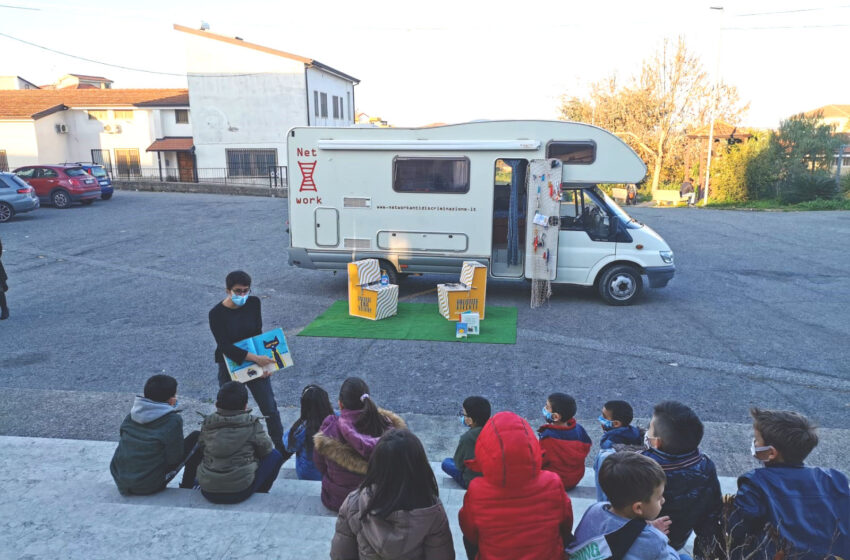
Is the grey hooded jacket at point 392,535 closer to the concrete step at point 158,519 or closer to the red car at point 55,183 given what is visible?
the concrete step at point 158,519

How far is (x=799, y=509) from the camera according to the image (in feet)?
9.34

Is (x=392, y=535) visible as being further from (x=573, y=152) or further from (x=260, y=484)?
(x=573, y=152)

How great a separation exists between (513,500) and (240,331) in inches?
130

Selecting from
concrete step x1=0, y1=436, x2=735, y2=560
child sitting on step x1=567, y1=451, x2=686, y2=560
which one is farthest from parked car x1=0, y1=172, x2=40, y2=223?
child sitting on step x1=567, y1=451, x2=686, y2=560

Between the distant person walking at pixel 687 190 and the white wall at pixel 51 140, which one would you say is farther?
the white wall at pixel 51 140

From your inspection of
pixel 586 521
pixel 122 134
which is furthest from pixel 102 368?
pixel 122 134

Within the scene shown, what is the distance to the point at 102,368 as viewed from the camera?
24.4ft

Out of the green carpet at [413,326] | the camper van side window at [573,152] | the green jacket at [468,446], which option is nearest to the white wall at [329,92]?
the camper van side window at [573,152]

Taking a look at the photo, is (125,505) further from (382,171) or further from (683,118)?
(683,118)

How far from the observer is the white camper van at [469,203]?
397 inches

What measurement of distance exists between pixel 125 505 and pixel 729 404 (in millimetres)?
5693

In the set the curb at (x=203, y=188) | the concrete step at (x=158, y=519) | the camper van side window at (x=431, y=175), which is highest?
the camper van side window at (x=431, y=175)

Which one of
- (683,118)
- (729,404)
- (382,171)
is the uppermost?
(683,118)

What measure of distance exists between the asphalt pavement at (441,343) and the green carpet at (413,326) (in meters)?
0.25
